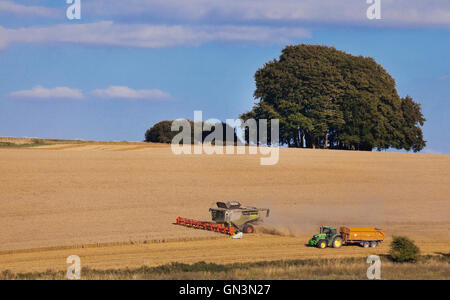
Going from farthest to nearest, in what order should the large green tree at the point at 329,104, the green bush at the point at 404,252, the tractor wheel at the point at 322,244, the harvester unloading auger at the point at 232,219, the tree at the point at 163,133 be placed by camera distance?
1. the tree at the point at 163,133
2. the large green tree at the point at 329,104
3. the harvester unloading auger at the point at 232,219
4. the tractor wheel at the point at 322,244
5. the green bush at the point at 404,252

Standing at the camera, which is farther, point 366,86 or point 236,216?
point 366,86

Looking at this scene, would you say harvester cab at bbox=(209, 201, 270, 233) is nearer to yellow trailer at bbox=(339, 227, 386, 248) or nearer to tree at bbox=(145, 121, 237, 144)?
yellow trailer at bbox=(339, 227, 386, 248)

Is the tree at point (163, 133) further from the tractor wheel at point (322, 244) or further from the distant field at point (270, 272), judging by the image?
the distant field at point (270, 272)

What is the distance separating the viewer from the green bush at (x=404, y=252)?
3259 centimetres

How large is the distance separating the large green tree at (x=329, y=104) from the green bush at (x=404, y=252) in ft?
189

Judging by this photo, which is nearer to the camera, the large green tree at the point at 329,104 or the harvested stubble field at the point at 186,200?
the harvested stubble field at the point at 186,200

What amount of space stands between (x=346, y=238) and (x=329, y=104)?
5637cm

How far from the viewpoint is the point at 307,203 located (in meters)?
53.0

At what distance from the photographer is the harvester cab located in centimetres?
4119

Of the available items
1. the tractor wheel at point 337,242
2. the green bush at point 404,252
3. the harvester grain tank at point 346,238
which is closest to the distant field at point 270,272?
the green bush at point 404,252

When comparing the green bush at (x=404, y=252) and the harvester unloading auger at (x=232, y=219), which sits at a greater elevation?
the harvester unloading auger at (x=232, y=219)
